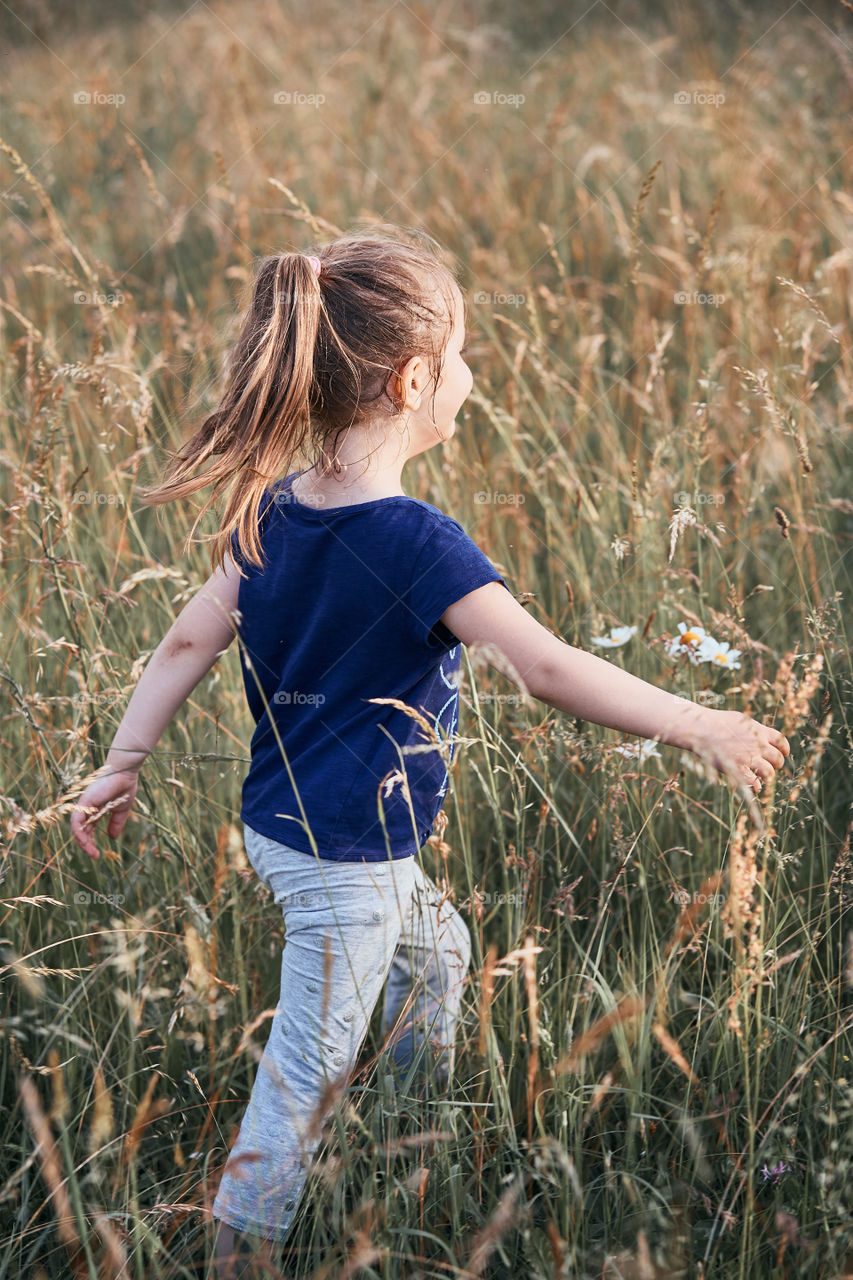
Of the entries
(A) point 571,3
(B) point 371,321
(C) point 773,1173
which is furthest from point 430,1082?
(A) point 571,3

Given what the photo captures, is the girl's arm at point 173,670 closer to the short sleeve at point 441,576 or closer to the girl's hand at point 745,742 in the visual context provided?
the short sleeve at point 441,576

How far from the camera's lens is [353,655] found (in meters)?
1.21

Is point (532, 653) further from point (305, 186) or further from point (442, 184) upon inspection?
point (305, 186)

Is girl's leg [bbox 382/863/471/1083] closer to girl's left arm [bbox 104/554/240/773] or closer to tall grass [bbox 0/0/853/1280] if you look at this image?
tall grass [bbox 0/0/853/1280]

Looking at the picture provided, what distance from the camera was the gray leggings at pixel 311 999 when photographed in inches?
45.0

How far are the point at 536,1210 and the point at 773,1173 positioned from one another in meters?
0.29

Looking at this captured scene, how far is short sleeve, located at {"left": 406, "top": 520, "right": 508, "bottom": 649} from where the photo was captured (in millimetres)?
1110

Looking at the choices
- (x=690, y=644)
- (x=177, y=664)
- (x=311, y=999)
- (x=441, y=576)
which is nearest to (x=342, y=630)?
(x=441, y=576)

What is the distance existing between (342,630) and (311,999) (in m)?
0.45

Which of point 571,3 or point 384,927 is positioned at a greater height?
point 571,3

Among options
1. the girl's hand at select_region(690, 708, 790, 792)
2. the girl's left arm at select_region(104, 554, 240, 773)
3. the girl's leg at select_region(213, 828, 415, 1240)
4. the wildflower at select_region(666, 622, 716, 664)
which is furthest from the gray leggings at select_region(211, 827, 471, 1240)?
the wildflower at select_region(666, 622, 716, 664)

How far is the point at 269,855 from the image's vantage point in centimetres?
128

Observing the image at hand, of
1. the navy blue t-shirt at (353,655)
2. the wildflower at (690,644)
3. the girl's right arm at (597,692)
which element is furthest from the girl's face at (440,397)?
the wildflower at (690,644)

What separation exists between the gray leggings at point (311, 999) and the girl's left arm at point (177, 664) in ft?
0.75
